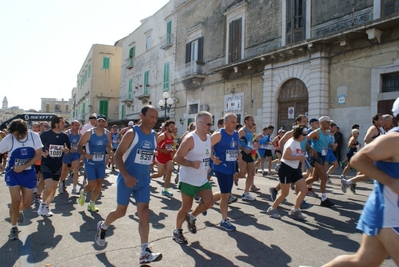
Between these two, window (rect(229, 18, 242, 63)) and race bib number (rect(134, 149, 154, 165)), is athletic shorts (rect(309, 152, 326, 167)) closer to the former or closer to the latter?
race bib number (rect(134, 149, 154, 165))

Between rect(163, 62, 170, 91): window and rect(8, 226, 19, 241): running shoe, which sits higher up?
rect(163, 62, 170, 91): window

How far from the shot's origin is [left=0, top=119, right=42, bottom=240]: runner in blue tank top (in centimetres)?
467

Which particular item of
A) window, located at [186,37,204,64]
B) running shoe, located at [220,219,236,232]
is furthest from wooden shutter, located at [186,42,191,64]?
running shoe, located at [220,219,236,232]

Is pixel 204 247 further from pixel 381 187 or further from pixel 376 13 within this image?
pixel 376 13

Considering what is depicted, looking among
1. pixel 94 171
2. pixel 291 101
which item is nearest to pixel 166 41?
pixel 291 101

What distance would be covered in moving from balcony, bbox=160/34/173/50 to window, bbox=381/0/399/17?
59.2 feet

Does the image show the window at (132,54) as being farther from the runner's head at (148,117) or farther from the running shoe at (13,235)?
the runner's head at (148,117)

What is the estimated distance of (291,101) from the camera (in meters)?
16.9

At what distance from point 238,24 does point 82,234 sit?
1810 cm

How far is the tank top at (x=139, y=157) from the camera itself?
3902mm

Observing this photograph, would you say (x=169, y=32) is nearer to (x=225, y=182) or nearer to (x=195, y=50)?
(x=195, y=50)

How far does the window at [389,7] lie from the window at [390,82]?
236cm

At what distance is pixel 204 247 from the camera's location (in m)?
4.25

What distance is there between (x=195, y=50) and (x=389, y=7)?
46.7 feet
